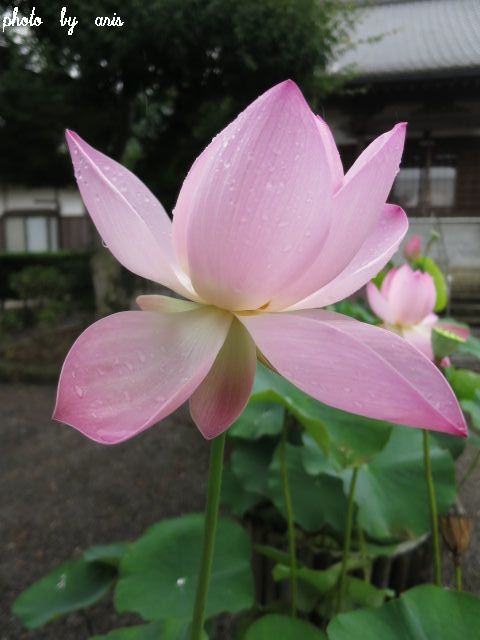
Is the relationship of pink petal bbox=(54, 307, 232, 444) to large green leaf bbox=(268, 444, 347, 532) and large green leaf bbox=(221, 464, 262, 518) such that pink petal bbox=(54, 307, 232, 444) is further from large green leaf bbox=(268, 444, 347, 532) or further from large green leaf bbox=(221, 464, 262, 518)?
large green leaf bbox=(221, 464, 262, 518)

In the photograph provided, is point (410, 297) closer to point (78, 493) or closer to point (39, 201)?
point (78, 493)

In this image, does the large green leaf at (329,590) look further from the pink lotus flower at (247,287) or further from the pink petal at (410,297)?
the pink lotus flower at (247,287)

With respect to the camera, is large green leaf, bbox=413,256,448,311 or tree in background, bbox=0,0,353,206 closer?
large green leaf, bbox=413,256,448,311

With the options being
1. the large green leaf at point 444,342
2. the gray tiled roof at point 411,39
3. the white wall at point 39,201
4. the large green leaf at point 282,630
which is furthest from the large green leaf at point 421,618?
the white wall at point 39,201

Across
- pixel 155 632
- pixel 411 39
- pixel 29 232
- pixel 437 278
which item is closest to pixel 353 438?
pixel 155 632

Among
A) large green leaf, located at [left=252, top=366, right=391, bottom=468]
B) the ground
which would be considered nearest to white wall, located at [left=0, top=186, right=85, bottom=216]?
the ground

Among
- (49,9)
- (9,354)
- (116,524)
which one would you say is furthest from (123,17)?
(116,524)
